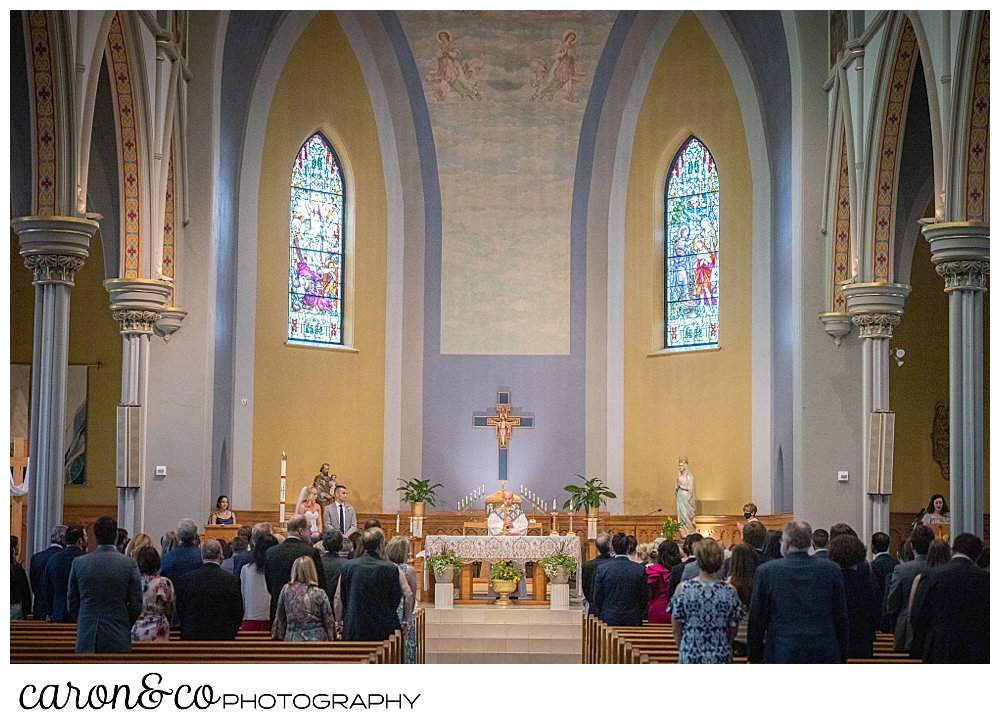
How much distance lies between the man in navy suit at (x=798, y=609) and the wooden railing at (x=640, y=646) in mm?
360

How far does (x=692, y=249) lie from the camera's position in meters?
21.1

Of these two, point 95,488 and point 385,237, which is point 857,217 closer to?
point 385,237

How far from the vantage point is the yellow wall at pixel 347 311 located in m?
19.8

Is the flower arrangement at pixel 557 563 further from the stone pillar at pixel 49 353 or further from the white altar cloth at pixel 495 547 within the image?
the stone pillar at pixel 49 353

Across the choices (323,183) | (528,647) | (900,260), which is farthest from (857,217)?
(323,183)

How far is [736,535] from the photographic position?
60.5 ft

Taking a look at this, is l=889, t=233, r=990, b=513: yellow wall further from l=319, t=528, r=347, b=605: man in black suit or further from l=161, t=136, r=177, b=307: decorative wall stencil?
l=319, t=528, r=347, b=605: man in black suit

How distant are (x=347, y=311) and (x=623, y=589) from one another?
12.6 m

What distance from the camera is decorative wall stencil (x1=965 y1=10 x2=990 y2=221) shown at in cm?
1150

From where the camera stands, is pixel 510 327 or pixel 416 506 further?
pixel 510 327

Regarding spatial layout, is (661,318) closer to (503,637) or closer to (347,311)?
(347,311)

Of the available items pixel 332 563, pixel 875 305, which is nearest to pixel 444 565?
pixel 875 305
